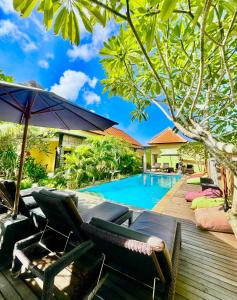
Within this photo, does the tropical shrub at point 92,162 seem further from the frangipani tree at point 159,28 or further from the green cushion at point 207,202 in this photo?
the frangipani tree at point 159,28

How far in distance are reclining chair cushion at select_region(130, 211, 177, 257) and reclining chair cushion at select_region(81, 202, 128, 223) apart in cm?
56

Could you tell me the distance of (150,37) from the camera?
43.1 inches

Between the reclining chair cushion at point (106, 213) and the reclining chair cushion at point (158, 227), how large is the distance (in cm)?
56

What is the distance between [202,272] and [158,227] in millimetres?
918

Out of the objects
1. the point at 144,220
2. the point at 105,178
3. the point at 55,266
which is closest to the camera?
the point at 55,266

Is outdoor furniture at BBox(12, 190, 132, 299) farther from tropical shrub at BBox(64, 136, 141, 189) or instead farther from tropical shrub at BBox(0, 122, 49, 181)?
tropical shrub at BBox(0, 122, 49, 181)

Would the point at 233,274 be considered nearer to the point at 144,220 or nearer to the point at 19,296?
the point at 144,220

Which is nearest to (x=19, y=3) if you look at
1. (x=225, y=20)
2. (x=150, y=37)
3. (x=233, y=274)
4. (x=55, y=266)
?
(x=150, y=37)

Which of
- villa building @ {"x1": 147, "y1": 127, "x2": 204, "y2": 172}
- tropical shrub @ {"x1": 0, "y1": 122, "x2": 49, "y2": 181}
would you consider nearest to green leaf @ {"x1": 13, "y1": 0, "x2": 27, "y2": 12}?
tropical shrub @ {"x1": 0, "y1": 122, "x2": 49, "y2": 181}

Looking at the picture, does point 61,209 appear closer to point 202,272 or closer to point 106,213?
point 106,213

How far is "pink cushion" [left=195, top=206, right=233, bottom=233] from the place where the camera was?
3.86 m

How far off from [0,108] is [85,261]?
3.56 m

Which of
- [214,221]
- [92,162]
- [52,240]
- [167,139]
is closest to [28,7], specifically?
[52,240]

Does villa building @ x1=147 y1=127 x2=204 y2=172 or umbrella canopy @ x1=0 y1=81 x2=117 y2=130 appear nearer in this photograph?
umbrella canopy @ x1=0 y1=81 x2=117 y2=130
